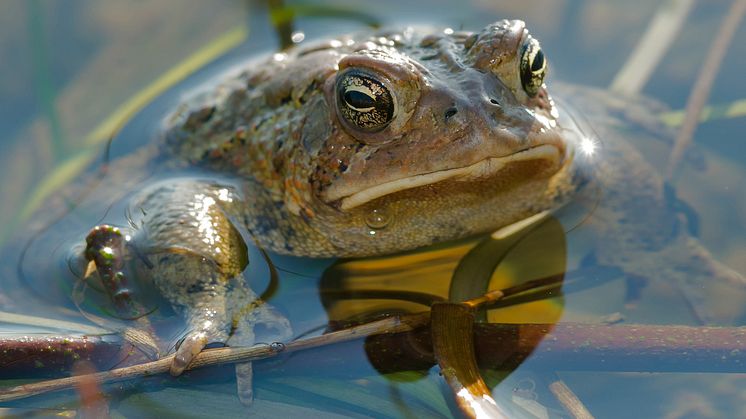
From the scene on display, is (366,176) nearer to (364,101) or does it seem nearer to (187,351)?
(364,101)

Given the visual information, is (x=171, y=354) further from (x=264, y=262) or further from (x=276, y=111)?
(x=276, y=111)

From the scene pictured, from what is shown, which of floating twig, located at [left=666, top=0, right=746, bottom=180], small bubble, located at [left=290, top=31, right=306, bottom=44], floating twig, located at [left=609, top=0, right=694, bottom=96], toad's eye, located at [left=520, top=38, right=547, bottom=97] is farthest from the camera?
small bubble, located at [left=290, top=31, right=306, bottom=44]

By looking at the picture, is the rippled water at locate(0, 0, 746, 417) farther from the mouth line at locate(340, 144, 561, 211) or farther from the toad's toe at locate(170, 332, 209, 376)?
Result: the mouth line at locate(340, 144, 561, 211)

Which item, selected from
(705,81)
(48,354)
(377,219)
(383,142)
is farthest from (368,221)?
(705,81)

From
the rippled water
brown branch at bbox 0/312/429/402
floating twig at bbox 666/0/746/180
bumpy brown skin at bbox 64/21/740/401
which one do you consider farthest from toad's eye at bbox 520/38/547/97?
floating twig at bbox 666/0/746/180

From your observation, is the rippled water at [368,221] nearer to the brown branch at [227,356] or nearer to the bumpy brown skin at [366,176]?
the brown branch at [227,356]

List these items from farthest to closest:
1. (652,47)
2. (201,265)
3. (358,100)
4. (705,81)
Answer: (652,47), (705,81), (201,265), (358,100)

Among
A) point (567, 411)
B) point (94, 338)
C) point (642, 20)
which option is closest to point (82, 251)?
point (94, 338)
